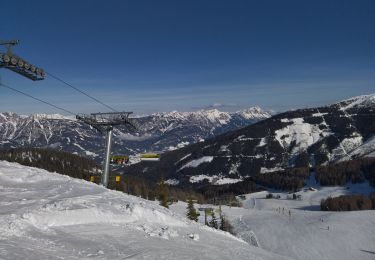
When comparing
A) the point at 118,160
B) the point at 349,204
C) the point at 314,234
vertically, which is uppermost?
the point at 118,160

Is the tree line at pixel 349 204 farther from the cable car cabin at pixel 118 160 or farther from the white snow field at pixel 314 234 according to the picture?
the cable car cabin at pixel 118 160

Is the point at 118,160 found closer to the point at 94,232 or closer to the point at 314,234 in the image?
the point at 94,232

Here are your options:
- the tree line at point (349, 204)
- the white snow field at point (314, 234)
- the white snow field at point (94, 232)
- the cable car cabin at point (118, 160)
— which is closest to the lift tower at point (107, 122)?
the cable car cabin at point (118, 160)

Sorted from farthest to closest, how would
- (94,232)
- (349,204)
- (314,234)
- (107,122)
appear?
(349,204) < (314,234) < (107,122) < (94,232)

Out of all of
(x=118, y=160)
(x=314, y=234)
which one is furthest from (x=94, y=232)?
(x=314, y=234)

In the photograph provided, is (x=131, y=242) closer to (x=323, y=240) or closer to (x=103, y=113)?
(x=103, y=113)

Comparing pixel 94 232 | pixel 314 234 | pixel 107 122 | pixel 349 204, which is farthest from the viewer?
pixel 349 204

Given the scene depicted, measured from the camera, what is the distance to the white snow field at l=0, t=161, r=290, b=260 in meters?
16.1

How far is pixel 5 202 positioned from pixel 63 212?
5.47 m

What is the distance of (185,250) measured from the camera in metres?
18.9

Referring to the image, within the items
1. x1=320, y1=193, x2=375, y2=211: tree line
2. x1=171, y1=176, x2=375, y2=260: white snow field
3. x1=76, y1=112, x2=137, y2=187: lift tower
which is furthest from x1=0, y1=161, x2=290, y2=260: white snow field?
x1=320, y1=193, x2=375, y2=211: tree line

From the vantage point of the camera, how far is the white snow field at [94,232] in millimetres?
16073

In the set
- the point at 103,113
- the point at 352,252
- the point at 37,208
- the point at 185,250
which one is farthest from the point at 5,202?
the point at 352,252

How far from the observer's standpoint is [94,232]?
1980cm
